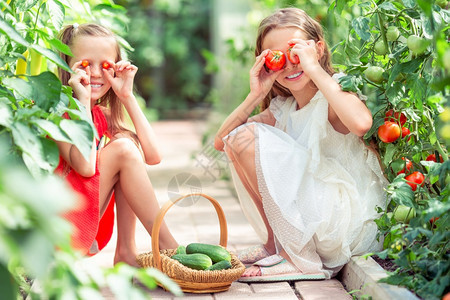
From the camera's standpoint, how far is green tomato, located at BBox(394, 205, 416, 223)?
204 centimetres

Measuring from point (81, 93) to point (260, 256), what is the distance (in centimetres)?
90

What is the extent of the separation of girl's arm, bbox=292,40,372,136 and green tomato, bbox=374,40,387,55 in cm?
19

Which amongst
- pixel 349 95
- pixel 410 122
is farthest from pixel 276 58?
pixel 410 122

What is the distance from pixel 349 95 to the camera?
230cm

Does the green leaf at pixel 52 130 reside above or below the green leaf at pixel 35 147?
above

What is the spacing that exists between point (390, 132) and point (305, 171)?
13.8 inches

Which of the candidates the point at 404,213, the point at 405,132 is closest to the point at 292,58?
the point at 405,132

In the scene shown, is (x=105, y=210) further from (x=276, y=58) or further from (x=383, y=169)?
(x=383, y=169)

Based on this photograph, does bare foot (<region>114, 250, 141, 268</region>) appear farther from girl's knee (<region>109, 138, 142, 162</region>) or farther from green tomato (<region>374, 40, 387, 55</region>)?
green tomato (<region>374, 40, 387, 55</region>)

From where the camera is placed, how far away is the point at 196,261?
2.16 metres

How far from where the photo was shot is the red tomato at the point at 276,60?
2.48 meters

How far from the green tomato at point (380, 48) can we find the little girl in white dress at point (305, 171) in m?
0.19

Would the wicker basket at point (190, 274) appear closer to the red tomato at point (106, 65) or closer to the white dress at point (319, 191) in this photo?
the white dress at point (319, 191)

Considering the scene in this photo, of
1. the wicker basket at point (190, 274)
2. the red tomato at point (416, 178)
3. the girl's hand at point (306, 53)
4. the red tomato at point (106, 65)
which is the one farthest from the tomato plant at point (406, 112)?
the red tomato at point (106, 65)
